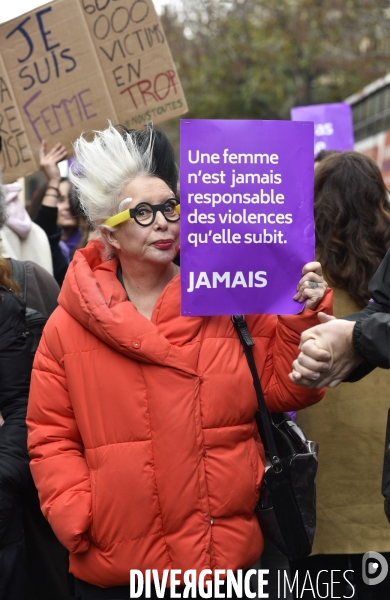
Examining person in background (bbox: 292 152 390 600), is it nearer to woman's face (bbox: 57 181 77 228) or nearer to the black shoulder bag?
the black shoulder bag

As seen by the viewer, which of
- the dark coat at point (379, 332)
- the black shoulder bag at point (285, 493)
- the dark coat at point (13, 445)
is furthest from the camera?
the dark coat at point (13, 445)

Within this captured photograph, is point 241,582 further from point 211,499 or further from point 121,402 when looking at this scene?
point 121,402

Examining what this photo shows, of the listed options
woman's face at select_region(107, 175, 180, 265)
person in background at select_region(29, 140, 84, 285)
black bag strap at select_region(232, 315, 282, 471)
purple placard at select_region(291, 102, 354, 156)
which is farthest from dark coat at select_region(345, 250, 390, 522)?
purple placard at select_region(291, 102, 354, 156)

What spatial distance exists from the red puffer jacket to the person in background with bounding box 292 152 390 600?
2.35 feet

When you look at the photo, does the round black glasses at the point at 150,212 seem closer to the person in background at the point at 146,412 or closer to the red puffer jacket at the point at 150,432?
the person in background at the point at 146,412

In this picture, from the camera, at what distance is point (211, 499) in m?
2.71

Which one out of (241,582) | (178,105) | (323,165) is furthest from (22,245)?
(241,582)

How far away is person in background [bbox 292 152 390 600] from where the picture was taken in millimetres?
3508

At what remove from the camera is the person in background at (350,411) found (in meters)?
3.51

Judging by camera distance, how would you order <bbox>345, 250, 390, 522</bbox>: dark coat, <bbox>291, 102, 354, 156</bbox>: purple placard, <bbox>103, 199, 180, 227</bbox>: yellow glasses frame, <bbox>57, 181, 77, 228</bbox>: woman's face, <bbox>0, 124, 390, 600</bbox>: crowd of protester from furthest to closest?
<bbox>291, 102, 354, 156</bbox>: purple placard < <bbox>57, 181, 77, 228</bbox>: woman's face < <bbox>103, 199, 180, 227</bbox>: yellow glasses frame < <bbox>0, 124, 390, 600</bbox>: crowd of protester < <bbox>345, 250, 390, 522</bbox>: dark coat

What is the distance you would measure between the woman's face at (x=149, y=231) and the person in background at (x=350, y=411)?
2.75ft

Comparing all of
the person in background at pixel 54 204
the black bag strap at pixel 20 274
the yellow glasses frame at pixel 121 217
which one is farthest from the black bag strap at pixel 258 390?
the person in background at pixel 54 204

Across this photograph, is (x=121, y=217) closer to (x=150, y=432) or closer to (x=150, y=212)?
(x=150, y=212)

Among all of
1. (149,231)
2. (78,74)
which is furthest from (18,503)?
(78,74)
